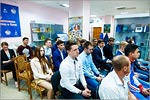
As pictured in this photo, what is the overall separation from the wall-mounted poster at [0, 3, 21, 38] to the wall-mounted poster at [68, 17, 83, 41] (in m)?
2.20

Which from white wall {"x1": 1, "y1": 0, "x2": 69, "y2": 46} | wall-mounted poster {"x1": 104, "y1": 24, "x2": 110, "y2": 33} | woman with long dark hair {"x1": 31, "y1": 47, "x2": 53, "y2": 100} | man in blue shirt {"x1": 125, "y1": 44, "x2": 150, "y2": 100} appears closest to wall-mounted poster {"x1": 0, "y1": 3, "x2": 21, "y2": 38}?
white wall {"x1": 1, "y1": 0, "x2": 69, "y2": 46}

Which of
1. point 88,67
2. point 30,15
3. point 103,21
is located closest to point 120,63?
point 88,67

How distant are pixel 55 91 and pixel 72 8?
10.2ft

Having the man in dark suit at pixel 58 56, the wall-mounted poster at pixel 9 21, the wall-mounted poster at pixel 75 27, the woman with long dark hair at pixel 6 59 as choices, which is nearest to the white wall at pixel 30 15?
the wall-mounted poster at pixel 9 21

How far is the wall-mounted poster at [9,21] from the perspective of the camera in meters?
4.35

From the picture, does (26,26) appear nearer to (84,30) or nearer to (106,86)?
(84,30)

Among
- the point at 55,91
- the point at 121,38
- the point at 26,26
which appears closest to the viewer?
the point at 55,91

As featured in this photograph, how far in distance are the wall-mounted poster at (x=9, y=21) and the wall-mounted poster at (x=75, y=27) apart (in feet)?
7.22

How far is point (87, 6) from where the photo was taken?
160 inches

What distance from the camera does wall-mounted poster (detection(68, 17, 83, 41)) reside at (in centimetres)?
402

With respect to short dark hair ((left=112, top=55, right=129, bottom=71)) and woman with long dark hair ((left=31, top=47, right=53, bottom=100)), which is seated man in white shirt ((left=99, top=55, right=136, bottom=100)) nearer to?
short dark hair ((left=112, top=55, right=129, bottom=71))

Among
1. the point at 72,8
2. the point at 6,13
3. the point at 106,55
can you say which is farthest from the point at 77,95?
the point at 6,13

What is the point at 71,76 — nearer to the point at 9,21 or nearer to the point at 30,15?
the point at 9,21

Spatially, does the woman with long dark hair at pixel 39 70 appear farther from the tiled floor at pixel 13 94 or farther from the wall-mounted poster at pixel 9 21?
the wall-mounted poster at pixel 9 21
